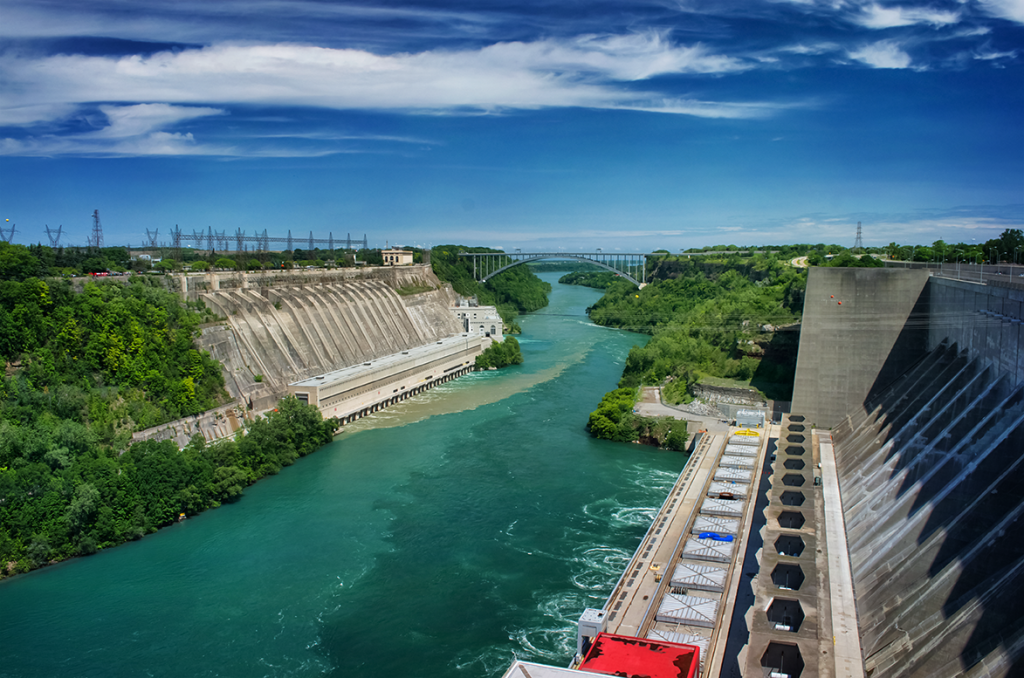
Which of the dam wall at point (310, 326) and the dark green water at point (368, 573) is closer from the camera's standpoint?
the dark green water at point (368, 573)

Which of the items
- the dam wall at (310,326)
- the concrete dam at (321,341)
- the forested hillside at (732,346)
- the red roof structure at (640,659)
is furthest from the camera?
the forested hillside at (732,346)

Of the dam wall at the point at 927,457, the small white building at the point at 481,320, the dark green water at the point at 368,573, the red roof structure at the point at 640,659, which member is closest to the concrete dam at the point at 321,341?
the small white building at the point at 481,320

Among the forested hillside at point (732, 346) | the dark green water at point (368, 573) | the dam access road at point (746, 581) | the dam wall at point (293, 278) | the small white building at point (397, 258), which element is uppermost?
the small white building at point (397, 258)

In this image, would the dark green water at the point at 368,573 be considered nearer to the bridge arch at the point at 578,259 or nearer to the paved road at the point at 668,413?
the paved road at the point at 668,413

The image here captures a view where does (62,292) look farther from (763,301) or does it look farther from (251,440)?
(763,301)

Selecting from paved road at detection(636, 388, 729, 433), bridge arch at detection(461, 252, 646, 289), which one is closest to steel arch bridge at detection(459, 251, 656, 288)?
bridge arch at detection(461, 252, 646, 289)
